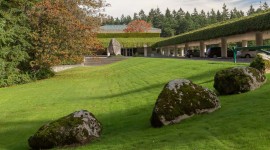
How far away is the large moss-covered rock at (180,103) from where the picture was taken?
403 inches

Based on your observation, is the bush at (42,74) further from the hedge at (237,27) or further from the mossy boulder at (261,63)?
the mossy boulder at (261,63)

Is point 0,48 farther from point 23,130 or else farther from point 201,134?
point 201,134

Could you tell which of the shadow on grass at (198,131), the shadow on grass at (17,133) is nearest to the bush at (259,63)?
the shadow on grass at (198,131)

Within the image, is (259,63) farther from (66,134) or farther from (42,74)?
(42,74)

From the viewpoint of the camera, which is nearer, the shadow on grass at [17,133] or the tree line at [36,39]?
the shadow on grass at [17,133]

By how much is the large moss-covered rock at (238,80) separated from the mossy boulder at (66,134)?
4.77m

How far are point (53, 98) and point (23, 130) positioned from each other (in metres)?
8.70

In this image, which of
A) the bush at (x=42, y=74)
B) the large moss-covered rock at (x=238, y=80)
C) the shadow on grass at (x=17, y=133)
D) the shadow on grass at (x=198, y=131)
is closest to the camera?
the shadow on grass at (x=198, y=131)

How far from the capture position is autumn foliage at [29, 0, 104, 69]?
36.4 m

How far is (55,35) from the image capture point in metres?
37.1

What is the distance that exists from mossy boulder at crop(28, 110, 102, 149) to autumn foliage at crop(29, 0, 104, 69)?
1025 inches

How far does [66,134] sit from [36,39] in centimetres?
2715

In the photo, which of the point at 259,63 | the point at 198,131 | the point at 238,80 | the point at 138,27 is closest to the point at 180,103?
the point at 198,131

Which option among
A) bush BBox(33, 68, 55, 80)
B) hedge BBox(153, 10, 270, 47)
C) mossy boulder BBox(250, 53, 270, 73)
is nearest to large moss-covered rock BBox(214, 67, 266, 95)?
mossy boulder BBox(250, 53, 270, 73)
